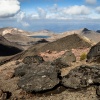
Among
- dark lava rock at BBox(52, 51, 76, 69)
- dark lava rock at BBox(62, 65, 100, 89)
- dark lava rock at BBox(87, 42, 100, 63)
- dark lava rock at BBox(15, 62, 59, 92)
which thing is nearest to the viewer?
dark lava rock at BBox(62, 65, 100, 89)

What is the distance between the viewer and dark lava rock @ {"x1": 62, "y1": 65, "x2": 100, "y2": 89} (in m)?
26.3

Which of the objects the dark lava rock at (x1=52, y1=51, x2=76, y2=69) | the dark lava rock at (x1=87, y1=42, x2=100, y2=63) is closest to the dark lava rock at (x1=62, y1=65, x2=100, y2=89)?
the dark lava rock at (x1=52, y1=51, x2=76, y2=69)

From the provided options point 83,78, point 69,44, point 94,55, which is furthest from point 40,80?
point 69,44

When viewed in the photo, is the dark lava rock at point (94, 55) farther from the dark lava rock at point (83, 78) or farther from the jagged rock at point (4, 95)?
the jagged rock at point (4, 95)

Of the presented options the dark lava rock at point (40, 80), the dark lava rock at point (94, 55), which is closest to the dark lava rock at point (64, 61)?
the dark lava rock at point (94, 55)

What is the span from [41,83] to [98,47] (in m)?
11.9

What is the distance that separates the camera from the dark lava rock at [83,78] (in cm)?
2633

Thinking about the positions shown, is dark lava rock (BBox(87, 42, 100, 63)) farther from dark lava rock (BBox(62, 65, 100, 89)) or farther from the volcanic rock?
the volcanic rock

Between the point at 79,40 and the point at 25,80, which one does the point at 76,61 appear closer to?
the point at 25,80

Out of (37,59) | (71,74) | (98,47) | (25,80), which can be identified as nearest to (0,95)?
(25,80)

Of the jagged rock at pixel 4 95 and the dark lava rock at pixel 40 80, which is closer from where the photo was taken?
the jagged rock at pixel 4 95

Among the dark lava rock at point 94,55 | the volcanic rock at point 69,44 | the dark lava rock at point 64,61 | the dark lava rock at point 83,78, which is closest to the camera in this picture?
the dark lava rock at point 83,78

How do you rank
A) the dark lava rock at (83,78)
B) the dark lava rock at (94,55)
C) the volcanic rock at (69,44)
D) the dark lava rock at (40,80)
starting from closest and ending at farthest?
the dark lava rock at (83,78) < the dark lava rock at (40,80) < the dark lava rock at (94,55) < the volcanic rock at (69,44)

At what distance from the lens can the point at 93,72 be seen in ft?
87.8
